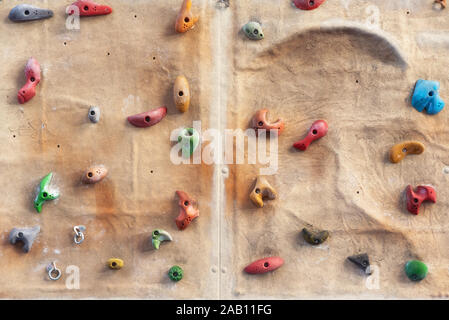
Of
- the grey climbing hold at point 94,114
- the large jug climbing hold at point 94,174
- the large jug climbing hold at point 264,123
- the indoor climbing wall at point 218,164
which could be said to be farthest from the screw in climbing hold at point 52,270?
the large jug climbing hold at point 264,123

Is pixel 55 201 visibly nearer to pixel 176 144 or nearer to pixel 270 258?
pixel 176 144

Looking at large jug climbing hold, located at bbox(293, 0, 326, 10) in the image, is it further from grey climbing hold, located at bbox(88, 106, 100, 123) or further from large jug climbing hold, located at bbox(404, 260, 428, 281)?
large jug climbing hold, located at bbox(404, 260, 428, 281)

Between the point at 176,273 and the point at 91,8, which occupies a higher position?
the point at 91,8

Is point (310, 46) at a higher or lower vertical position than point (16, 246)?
higher

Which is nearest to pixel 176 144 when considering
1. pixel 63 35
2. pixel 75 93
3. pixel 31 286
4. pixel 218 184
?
pixel 218 184

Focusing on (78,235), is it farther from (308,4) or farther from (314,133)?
(308,4)

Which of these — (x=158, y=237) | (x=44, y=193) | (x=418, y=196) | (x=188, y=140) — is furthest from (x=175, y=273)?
(x=418, y=196)

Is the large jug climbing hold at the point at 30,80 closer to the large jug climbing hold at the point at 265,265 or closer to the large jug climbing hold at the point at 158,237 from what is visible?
the large jug climbing hold at the point at 158,237
